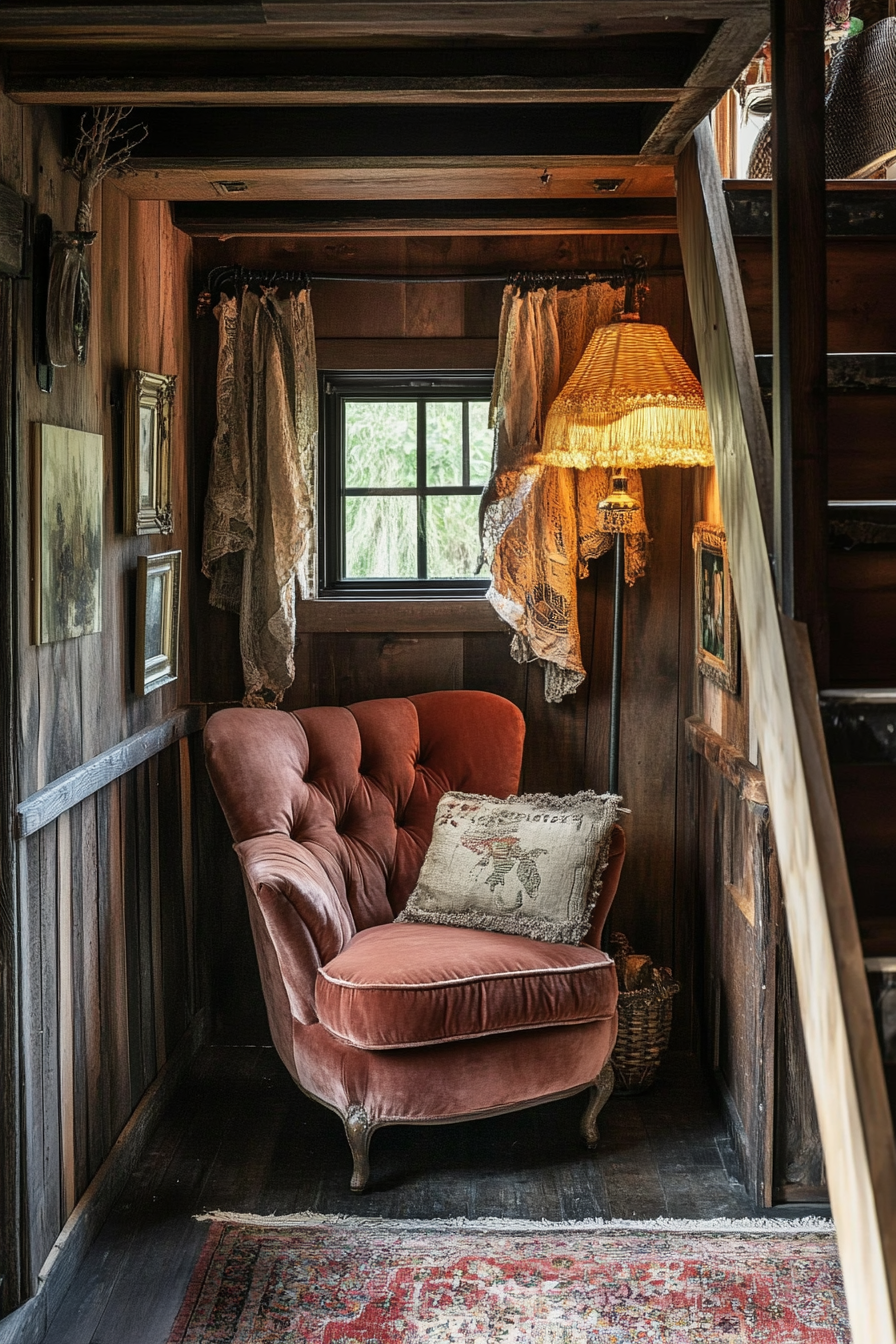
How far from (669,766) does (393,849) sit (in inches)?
34.9

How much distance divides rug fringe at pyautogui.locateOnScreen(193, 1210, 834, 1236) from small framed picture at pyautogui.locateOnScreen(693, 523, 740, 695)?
121cm

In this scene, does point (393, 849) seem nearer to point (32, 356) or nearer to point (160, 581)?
point (160, 581)

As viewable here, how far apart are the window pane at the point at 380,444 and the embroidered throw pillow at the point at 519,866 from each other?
1052 millimetres

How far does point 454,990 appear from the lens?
2736 millimetres

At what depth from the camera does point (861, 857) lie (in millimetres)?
1729

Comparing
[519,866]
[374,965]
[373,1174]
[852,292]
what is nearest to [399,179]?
[852,292]

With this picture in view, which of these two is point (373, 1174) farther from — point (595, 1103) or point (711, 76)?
point (711, 76)

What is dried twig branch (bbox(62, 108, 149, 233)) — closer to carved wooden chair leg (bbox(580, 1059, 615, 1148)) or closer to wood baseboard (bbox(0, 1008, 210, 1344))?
wood baseboard (bbox(0, 1008, 210, 1344))

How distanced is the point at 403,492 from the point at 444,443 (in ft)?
0.63

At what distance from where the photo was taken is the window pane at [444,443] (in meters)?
3.68

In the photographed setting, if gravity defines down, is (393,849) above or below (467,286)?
below

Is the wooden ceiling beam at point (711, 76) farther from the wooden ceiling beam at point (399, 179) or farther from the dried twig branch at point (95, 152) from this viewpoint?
the dried twig branch at point (95, 152)

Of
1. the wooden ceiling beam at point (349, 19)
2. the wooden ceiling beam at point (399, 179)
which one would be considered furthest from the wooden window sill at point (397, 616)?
the wooden ceiling beam at point (349, 19)

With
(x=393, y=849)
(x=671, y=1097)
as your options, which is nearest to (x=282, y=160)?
(x=393, y=849)
